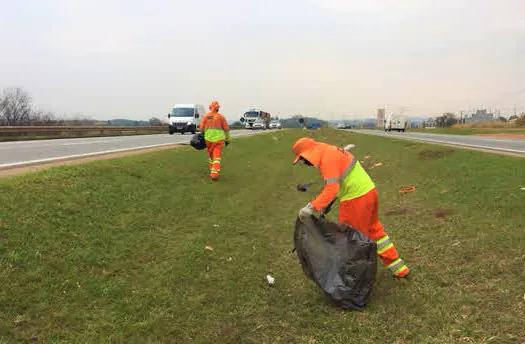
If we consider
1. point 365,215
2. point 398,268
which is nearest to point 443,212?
point 398,268

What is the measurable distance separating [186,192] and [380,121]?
127 m

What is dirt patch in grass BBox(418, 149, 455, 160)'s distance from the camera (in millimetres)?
14281

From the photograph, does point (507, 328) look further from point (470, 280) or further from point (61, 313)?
point (61, 313)

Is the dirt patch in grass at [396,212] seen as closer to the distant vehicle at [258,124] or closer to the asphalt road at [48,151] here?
the asphalt road at [48,151]

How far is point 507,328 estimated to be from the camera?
3.32 meters

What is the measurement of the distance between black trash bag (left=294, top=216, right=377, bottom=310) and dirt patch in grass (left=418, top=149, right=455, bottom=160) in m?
11.9

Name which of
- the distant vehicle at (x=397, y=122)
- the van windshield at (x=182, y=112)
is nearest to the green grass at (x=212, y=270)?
the van windshield at (x=182, y=112)

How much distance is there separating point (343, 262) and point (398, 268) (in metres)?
1.10

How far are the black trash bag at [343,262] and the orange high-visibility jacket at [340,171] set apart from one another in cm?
32

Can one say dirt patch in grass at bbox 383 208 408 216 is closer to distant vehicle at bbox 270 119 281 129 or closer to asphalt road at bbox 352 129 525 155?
asphalt road at bbox 352 129 525 155

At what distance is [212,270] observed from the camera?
4.85 m

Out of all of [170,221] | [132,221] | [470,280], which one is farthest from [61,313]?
[470,280]

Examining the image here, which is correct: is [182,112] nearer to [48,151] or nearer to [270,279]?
[48,151]

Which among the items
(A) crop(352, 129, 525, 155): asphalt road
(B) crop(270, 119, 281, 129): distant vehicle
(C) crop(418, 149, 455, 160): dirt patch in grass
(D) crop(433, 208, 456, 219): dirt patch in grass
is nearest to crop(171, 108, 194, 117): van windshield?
(A) crop(352, 129, 525, 155): asphalt road
